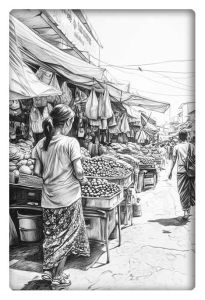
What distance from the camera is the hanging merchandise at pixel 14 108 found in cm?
307

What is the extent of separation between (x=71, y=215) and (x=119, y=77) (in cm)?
157

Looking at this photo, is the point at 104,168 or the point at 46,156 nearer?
the point at 46,156

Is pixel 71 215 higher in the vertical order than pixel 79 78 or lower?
lower

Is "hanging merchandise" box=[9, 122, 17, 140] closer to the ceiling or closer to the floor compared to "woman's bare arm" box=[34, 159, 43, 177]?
closer to the ceiling

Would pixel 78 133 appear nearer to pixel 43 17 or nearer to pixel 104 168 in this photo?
pixel 104 168

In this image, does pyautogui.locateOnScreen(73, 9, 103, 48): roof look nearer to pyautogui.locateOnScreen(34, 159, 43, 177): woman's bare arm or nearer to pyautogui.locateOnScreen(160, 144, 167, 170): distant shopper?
pyautogui.locateOnScreen(160, 144, 167, 170): distant shopper

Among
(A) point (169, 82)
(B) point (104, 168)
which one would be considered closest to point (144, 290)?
(B) point (104, 168)

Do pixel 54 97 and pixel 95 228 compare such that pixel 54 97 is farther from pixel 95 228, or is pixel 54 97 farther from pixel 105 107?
pixel 95 228

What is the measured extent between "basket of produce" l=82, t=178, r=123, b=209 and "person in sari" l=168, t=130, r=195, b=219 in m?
0.71

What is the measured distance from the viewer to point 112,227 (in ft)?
10.5

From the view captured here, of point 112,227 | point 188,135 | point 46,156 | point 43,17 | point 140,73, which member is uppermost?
point 43,17

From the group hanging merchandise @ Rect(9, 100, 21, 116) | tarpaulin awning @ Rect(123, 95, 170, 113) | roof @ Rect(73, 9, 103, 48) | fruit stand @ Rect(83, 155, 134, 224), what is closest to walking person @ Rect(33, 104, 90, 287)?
fruit stand @ Rect(83, 155, 134, 224)

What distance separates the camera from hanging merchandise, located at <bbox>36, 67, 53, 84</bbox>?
3084 millimetres

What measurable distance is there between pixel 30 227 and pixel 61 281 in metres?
0.65
